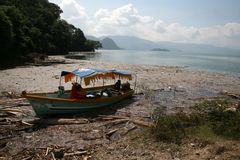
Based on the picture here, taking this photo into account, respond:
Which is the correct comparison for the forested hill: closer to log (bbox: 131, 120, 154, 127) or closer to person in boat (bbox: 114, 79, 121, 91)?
person in boat (bbox: 114, 79, 121, 91)

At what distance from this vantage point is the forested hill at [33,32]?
156 feet

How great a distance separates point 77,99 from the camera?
20.0 meters

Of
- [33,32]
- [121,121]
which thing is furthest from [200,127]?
[33,32]

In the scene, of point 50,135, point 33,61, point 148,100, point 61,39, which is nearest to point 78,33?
point 61,39

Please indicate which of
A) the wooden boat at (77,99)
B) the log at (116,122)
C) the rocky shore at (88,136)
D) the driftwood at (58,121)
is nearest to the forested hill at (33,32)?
the rocky shore at (88,136)

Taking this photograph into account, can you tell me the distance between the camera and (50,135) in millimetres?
15742

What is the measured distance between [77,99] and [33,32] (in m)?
55.2

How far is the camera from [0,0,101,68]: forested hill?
47.7 meters

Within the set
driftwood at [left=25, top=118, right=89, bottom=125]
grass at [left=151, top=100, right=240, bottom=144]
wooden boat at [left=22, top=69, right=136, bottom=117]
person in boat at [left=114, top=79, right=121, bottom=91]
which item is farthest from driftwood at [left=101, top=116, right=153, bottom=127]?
person in boat at [left=114, top=79, right=121, bottom=91]

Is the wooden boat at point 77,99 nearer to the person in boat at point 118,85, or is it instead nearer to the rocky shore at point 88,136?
the person in boat at point 118,85

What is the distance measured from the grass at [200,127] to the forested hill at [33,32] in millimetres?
36716

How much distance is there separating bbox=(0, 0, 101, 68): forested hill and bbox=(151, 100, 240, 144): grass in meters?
36.7

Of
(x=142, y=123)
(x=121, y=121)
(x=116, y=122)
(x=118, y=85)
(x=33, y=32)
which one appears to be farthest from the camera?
(x=33, y=32)

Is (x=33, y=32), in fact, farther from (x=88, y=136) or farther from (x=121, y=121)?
(x=88, y=136)
